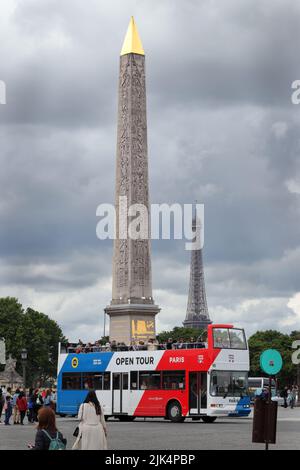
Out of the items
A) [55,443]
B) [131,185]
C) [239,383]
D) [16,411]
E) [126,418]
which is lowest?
[126,418]

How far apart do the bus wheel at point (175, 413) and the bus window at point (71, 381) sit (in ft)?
17.1

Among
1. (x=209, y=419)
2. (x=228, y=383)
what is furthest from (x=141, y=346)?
(x=228, y=383)

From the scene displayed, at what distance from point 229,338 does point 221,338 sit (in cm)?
44

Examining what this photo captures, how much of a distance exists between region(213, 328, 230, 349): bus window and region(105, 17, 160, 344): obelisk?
18.2 meters

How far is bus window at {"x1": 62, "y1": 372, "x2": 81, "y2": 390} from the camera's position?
144 feet

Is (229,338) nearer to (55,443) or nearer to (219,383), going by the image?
(219,383)

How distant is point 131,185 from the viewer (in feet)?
188

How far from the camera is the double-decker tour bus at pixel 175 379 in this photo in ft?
127

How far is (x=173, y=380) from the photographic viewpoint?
40094 millimetres

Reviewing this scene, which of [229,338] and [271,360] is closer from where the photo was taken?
[271,360]

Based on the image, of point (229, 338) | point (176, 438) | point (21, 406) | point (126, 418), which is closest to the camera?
point (176, 438)

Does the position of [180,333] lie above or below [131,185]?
below

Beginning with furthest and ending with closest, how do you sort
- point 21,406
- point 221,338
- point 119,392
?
point 119,392
point 21,406
point 221,338

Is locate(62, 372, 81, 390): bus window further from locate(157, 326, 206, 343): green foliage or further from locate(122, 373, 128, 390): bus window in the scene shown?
locate(157, 326, 206, 343): green foliage
